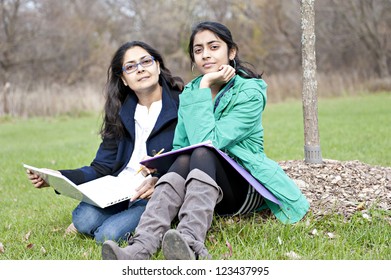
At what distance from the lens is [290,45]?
86.5ft

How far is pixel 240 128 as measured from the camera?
124 inches

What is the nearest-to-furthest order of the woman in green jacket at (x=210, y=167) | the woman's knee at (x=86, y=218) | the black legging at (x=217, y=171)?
the woman in green jacket at (x=210, y=167), the black legging at (x=217, y=171), the woman's knee at (x=86, y=218)

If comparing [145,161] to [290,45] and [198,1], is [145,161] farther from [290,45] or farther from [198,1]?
[198,1]

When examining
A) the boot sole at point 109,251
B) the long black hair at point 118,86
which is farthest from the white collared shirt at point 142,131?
the boot sole at point 109,251

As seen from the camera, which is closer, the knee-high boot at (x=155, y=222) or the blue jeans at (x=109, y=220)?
the knee-high boot at (x=155, y=222)

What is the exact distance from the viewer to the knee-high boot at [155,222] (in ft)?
8.61

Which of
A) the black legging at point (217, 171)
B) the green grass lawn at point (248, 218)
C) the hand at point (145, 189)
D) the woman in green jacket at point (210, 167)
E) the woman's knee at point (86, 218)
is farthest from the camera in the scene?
the woman's knee at point (86, 218)

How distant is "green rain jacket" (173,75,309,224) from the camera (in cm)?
312

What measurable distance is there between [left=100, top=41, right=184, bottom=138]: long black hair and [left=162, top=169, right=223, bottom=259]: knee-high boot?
1.13 m

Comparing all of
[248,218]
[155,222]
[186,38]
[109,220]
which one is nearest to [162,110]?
[109,220]

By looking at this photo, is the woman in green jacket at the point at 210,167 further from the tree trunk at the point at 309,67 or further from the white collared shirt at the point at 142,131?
the tree trunk at the point at 309,67

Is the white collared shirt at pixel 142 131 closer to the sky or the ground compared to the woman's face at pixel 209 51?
closer to the ground

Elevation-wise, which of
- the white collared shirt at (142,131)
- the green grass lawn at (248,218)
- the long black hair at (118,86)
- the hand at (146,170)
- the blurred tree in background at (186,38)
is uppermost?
the blurred tree in background at (186,38)

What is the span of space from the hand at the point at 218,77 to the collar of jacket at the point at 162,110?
491 millimetres
